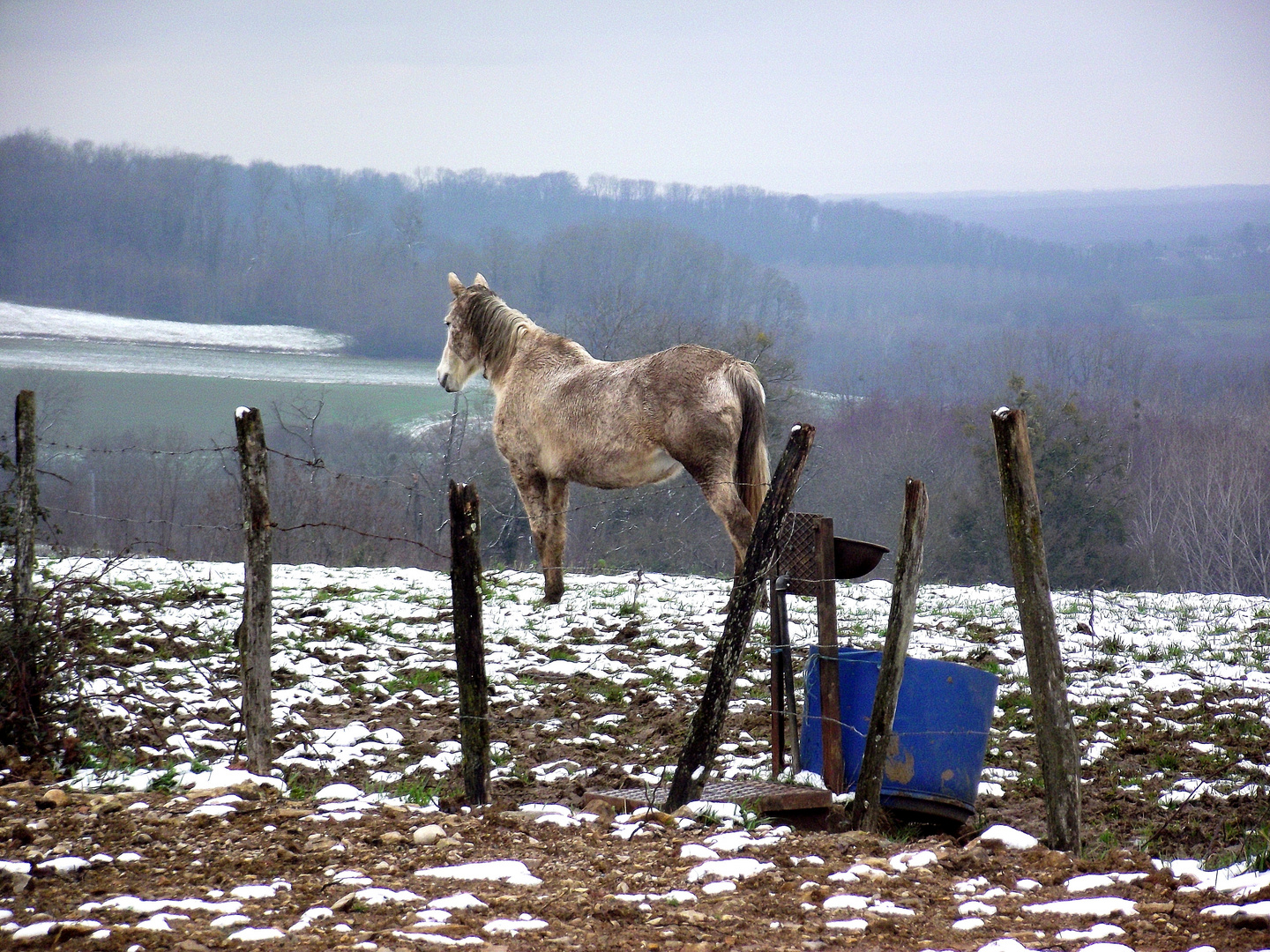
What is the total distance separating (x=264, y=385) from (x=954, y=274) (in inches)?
2683

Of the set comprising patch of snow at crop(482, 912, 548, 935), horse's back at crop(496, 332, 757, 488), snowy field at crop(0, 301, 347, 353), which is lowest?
patch of snow at crop(482, 912, 548, 935)

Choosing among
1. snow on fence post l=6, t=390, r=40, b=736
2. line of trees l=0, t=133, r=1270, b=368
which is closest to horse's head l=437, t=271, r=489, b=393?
snow on fence post l=6, t=390, r=40, b=736

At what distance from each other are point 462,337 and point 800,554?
20.6ft

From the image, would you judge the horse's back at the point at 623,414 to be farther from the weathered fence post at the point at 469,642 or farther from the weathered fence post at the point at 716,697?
the weathered fence post at the point at 469,642

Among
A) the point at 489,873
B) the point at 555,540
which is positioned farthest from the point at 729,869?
the point at 555,540

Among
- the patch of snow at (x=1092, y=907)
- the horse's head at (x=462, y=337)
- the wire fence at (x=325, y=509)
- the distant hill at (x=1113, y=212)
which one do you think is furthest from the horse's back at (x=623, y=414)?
the distant hill at (x=1113, y=212)

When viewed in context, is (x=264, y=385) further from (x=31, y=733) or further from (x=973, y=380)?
(x=31, y=733)

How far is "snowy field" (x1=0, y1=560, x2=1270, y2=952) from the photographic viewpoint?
9.27ft

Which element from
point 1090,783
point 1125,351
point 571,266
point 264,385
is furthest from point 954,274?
point 1090,783

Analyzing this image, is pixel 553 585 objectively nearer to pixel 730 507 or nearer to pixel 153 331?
pixel 730 507

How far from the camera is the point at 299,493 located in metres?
29.1

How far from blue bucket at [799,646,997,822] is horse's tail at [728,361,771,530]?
365cm

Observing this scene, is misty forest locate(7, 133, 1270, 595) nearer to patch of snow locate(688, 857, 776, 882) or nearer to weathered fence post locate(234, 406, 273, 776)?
weathered fence post locate(234, 406, 273, 776)

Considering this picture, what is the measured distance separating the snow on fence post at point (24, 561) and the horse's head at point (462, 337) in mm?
4492
